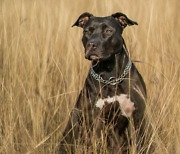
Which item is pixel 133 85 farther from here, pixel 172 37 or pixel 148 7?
pixel 148 7

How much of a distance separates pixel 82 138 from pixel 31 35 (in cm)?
166

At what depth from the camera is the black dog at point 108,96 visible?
432 centimetres

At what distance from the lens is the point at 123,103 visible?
4.38 m

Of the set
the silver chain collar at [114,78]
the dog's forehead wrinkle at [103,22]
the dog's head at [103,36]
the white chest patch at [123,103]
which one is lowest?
the white chest patch at [123,103]

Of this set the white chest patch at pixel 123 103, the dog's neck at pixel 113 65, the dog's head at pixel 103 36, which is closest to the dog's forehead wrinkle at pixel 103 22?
the dog's head at pixel 103 36

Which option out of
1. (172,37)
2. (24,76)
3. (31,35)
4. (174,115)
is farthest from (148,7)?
(174,115)

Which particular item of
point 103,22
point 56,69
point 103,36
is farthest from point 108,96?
point 56,69

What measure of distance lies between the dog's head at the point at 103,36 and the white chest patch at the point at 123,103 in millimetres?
326

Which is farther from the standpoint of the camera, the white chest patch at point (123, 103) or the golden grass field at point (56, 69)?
the white chest patch at point (123, 103)

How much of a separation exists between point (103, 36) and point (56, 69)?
0.95 meters

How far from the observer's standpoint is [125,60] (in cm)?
451

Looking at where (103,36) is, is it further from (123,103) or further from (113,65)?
(123,103)

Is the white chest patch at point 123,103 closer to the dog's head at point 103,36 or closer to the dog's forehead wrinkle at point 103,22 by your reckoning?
the dog's head at point 103,36

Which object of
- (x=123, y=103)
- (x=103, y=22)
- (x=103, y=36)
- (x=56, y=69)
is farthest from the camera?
(x=56, y=69)
